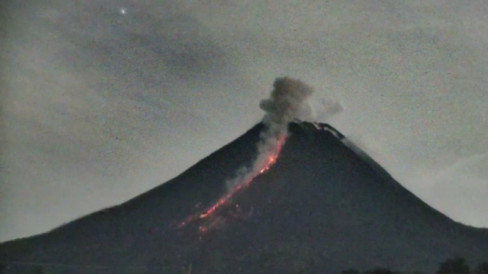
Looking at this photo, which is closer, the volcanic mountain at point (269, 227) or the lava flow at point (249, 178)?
the volcanic mountain at point (269, 227)

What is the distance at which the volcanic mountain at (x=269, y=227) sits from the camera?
7544cm

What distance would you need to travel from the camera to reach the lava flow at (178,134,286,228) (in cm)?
8969

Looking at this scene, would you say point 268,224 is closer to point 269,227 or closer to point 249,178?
point 269,227

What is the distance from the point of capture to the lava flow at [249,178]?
89.7 meters

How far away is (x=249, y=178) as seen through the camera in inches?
4112

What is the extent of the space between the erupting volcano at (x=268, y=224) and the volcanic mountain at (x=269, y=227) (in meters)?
0.16

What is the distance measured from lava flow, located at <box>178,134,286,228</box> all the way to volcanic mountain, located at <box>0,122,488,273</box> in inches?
24.1

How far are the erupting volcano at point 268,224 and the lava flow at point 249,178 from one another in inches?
9.6

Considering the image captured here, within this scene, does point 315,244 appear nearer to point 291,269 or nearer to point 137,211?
point 291,269

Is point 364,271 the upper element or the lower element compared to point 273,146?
lower

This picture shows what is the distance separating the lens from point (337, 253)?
78.3m

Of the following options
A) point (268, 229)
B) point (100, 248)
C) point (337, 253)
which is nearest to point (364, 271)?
point (337, 253)

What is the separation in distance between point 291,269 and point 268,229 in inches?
576

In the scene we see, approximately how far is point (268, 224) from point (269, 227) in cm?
104
